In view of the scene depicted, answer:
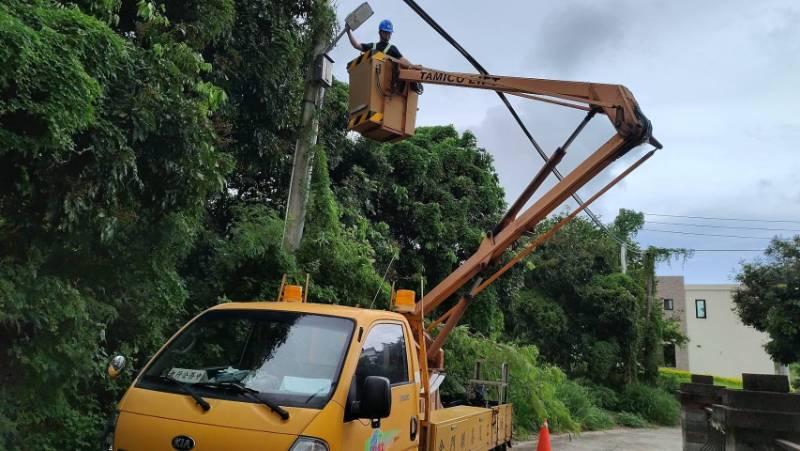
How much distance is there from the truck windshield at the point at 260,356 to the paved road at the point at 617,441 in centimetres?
951

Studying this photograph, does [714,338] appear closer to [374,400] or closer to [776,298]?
[776,298]

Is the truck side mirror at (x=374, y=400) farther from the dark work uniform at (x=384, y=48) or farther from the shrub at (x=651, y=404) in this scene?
the shrub at (x=651, y=404)

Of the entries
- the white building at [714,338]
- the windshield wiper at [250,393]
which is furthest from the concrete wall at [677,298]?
the windshield wiper at [250,393]

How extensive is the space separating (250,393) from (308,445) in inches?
20.1

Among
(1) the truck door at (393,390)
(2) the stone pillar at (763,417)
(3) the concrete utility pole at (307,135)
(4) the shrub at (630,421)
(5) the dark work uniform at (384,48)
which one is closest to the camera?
(1) the truck door at (393,390)

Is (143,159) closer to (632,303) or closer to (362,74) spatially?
(362,74)

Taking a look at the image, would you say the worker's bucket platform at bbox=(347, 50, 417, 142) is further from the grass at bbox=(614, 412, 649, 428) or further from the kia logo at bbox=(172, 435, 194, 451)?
the grass at bbox=(614, 412, 649, 428)

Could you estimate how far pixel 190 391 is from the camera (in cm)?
366

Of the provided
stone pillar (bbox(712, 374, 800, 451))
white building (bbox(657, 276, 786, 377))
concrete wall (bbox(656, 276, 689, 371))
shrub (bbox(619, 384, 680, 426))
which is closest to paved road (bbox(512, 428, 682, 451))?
shrub (bbox(619, 384, 680, 426))

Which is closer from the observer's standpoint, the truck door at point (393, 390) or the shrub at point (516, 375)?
the truck door at point (393, 390)

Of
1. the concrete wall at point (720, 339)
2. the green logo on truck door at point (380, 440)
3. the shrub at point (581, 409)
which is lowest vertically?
the shrub at point (581, 409)

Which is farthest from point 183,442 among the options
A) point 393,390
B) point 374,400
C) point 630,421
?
point 630,421

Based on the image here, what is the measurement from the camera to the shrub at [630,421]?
779 inches

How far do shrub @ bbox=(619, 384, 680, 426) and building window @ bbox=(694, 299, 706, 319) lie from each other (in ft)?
85.2
